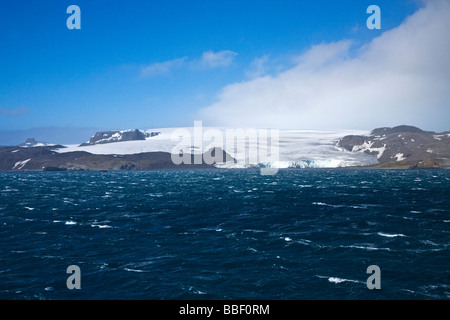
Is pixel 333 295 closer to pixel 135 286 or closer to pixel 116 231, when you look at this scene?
pixel 135 286

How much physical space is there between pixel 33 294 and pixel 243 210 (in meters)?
36.4

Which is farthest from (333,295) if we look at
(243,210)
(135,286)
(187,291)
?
(243,210)

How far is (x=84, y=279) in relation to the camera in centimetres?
2706

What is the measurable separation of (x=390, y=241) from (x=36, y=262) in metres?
32.8

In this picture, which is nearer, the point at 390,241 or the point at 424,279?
the point at 424,279

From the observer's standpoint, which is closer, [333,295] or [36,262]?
[333,295]
